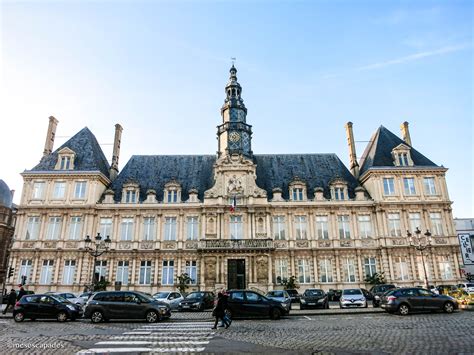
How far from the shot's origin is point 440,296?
1834cm

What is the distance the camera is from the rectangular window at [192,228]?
34.0m

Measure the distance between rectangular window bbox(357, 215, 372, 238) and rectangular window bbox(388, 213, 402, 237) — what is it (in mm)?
1886

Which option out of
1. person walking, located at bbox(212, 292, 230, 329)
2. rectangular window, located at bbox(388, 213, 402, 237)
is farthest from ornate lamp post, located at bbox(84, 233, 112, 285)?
rectangular window, located at bbox(388, 213, 402, 237)

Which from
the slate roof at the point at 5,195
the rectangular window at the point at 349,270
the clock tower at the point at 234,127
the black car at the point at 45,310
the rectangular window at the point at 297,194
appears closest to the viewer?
the black car at the point at 45,310

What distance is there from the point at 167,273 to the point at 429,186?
2851 centimetres

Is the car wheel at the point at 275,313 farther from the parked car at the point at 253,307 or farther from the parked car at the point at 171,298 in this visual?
the parked car at the point at 171,298

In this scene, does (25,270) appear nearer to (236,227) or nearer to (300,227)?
(236,227)

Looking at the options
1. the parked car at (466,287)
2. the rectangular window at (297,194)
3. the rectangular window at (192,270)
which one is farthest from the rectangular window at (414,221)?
the rectangular window at (192,270)

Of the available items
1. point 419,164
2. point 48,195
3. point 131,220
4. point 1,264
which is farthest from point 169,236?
point 1,264

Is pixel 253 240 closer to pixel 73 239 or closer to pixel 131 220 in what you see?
pixel 131 220

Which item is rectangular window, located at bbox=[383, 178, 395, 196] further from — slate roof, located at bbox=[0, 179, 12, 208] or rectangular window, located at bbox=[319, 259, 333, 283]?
slate roof, located at bbox=[0, 179, 12, 208]

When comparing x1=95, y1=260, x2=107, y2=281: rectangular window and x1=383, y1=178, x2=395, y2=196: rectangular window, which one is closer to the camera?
x1=95, y1=260, x2=107, y2=281: rectangular window

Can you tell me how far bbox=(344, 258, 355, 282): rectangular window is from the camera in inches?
1293

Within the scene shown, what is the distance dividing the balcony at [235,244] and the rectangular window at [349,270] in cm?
756
